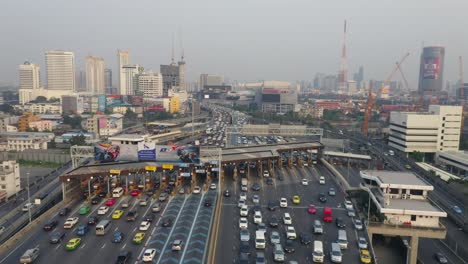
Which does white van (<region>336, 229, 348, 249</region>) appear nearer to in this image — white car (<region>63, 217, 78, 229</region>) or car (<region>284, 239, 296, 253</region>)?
car (<region>284, 239, 296, 253</region>)

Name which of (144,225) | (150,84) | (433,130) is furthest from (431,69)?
(144,225)

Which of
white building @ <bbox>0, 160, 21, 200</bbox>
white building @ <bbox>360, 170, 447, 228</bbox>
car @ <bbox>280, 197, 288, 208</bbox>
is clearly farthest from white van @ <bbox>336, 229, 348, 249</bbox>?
white building @ <bbox>0, 160, 21, 200</bbox>

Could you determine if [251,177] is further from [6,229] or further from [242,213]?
[6,229]

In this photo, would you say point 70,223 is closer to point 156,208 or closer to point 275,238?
point 156,208

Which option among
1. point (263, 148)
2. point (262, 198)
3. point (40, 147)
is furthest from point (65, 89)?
point (262, 198)

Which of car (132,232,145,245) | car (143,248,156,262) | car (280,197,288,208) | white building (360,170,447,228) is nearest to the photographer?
car (143,248,156,262)

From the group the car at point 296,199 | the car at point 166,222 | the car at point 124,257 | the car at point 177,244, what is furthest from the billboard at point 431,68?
the car at point 124,257
